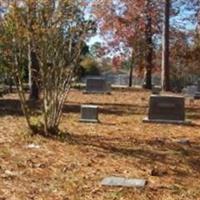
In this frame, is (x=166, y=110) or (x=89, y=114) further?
(x=166, y=110)

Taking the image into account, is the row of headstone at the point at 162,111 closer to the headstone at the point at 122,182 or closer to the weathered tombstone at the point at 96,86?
the headstone at the point at 122,182

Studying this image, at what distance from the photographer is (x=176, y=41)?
135 feet

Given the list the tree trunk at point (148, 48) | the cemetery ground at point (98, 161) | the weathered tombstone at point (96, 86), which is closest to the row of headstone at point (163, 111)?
the cemetery ground at point (98, 161)

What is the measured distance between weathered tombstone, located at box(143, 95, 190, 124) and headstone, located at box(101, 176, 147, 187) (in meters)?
6.68

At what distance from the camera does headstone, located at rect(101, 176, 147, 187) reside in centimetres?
761

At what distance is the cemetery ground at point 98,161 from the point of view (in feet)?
24.2

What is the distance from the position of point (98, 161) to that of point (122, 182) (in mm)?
1517

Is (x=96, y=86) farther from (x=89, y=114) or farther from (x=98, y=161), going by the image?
(x=98, y=161)

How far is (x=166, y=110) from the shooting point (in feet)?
47.9

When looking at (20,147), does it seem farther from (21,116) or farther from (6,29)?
(21,116)

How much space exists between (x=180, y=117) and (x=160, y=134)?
87.4 inches

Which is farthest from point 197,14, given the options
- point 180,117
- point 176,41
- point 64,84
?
point 64,84

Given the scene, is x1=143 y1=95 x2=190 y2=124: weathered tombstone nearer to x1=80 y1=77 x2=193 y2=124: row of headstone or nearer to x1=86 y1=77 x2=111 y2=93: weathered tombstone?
x1=80 y1=77 x2=193 y2=124: row of headstone

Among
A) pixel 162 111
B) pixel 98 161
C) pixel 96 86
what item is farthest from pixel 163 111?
pixel 96 86
